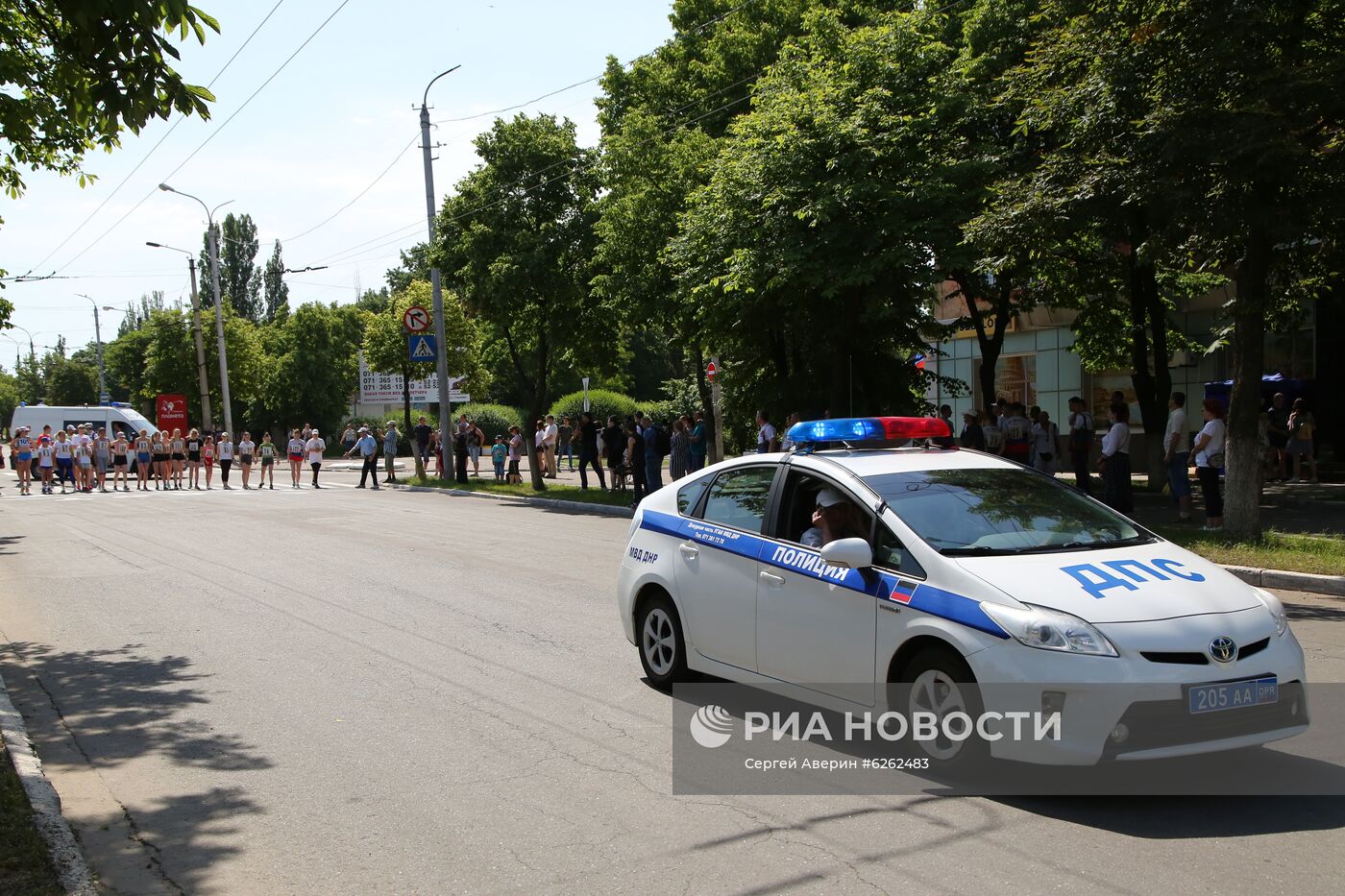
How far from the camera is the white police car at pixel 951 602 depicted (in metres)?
4.69

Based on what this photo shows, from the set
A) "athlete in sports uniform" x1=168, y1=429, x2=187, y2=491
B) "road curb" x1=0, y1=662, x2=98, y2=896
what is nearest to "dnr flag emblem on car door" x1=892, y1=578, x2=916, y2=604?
"road curb" x1=0, y1=662, x2=98, y2=896

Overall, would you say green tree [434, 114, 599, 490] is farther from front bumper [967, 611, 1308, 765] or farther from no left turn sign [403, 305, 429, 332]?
front bumper [967, 611, 1308, 765]

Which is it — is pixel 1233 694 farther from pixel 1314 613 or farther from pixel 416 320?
pixel 416 320

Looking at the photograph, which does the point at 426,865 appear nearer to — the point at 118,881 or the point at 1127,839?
the point at 118,881

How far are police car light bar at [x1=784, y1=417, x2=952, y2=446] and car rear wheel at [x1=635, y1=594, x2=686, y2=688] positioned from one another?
137 cm

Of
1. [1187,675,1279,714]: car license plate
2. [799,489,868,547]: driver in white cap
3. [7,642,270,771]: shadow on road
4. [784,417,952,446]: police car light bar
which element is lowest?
[7,642,270,771]: shadow on road

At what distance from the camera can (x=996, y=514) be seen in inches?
227

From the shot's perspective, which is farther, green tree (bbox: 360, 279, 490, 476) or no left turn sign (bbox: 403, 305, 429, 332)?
green tree (bbox: 360, 279, 490, 476)

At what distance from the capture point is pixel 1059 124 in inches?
550

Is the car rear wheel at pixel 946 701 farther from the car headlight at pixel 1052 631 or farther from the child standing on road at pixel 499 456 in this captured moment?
the child standing on road at pixel 499 456

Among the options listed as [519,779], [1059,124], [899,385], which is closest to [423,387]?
[899,385]

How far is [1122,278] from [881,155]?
5732 millimetres

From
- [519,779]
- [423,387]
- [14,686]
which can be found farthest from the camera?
[423,387]

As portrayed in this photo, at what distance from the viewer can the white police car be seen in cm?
A: 469
